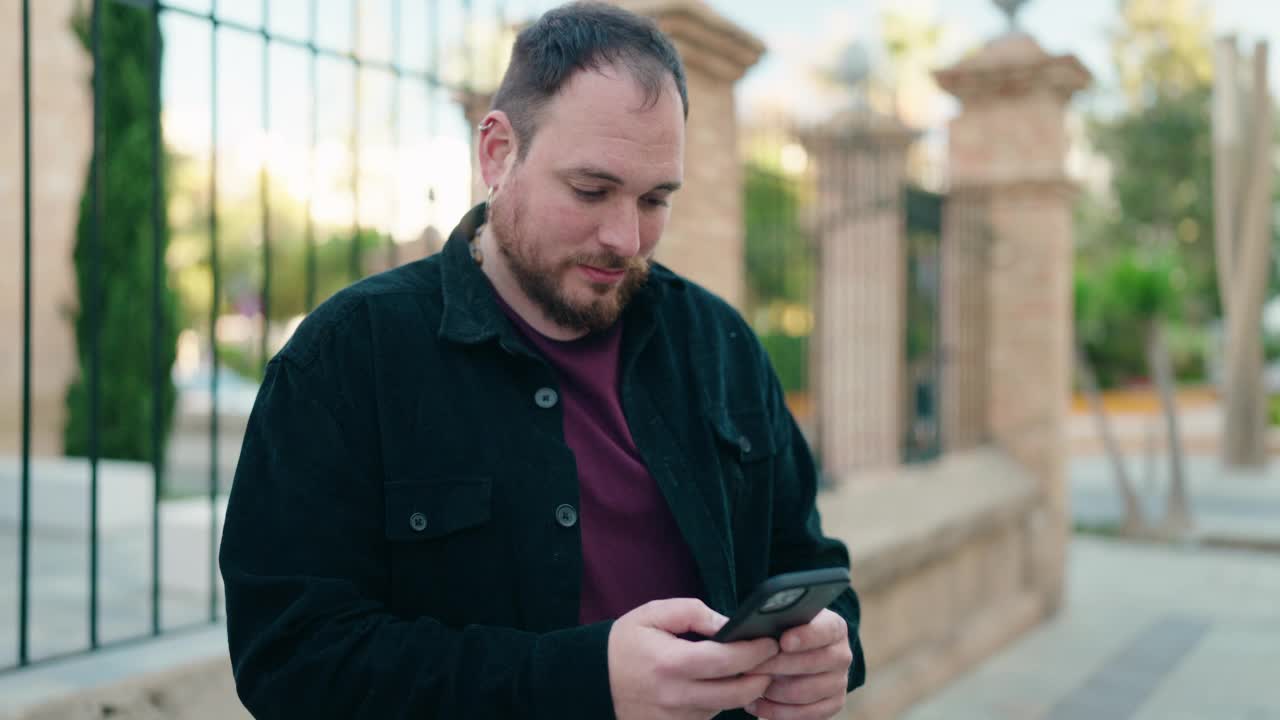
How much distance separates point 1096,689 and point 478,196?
14.1ft

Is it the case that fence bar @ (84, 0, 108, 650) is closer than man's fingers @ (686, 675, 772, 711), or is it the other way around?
man's fingers @ (686, 675, 772, 711)

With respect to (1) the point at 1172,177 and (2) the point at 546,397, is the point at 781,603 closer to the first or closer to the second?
(2) the point at 546,397

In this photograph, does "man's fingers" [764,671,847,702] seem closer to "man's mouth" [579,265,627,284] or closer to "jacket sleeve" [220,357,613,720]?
"jacket sleeve" [220,357,613,720]

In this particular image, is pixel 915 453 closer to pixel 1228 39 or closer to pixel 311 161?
pixel 311 161

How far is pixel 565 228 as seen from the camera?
163 centimetres

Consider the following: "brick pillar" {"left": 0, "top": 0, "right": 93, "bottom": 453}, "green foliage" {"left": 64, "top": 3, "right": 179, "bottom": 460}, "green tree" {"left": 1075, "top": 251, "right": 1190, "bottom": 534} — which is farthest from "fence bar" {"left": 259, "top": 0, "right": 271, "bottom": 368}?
"green tree" {"left": 1075, "top": 251, "right": 1190, "bottom": 534}

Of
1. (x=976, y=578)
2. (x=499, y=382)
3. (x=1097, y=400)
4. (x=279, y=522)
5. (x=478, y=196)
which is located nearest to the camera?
(x=279, y=522)

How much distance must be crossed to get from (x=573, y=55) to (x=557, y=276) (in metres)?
0.29

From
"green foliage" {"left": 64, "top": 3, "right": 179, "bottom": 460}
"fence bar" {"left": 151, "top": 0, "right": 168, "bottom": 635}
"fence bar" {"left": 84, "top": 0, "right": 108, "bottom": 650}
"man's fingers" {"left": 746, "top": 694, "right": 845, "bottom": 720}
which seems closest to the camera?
"man's fingers" {"left": 746, "top": 694, "right": 845, "bottom": 720}

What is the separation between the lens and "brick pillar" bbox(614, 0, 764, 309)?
416 centimetres

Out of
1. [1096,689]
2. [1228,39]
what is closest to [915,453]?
[1096,689]

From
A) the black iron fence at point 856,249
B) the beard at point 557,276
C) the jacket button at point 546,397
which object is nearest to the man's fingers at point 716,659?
the jacket button at point 546,397

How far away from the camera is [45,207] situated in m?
8.84

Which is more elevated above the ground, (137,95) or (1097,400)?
(137,95)
